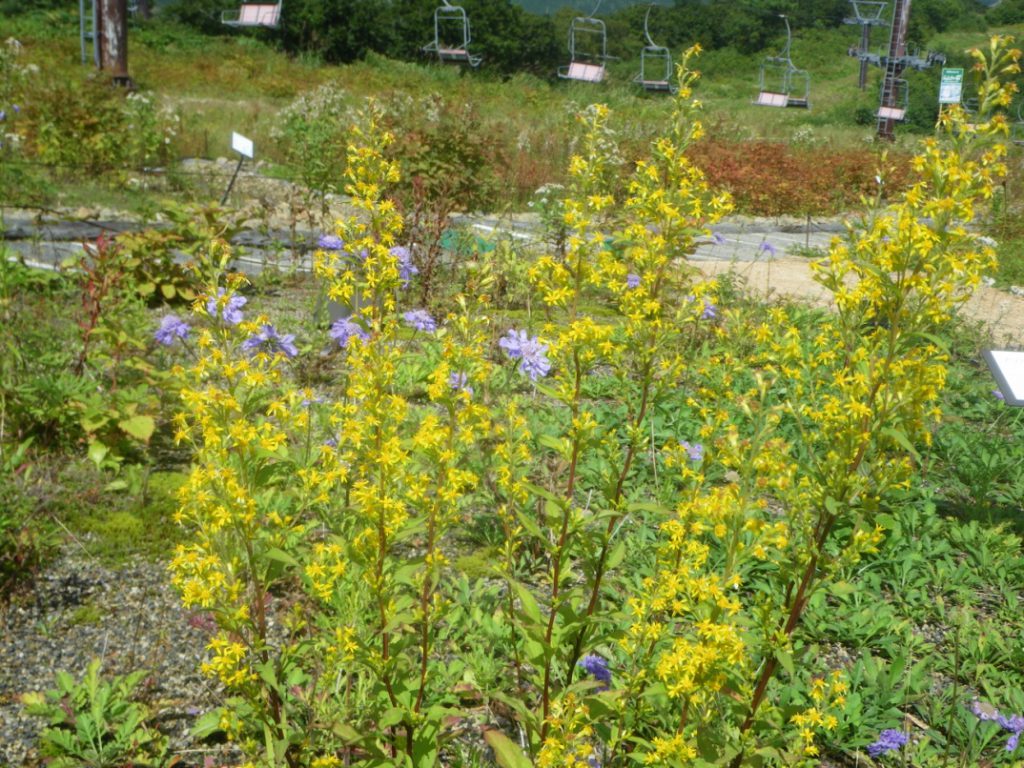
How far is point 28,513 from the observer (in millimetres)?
2766

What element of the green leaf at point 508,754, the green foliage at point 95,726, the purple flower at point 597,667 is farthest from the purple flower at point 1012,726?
the green foliage at point 95,726

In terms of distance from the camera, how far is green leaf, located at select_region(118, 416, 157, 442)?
324 cm

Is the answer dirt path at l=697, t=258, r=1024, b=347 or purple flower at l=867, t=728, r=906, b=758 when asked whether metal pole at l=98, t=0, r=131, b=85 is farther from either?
purple flower at l=867, t=728, r=906, b=758

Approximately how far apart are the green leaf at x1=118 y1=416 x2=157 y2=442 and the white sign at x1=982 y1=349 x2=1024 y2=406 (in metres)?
3.10

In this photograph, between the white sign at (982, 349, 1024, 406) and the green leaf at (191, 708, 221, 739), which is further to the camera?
the white sign at (982, 349, 1024, 406)

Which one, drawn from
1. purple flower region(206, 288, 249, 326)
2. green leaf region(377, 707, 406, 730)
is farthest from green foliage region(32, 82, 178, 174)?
green leaf region(377, 707, 406, 730)

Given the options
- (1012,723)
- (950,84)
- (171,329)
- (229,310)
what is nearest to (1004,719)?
(1012,723)

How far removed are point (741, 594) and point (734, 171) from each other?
10996 mm

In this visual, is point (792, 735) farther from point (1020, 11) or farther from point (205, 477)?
point (1020, 11)

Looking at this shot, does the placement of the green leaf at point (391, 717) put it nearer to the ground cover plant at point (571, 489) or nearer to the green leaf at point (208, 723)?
the ground cover plant at point (571, 489)

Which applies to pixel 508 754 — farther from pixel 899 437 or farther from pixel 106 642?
pixel 106 642

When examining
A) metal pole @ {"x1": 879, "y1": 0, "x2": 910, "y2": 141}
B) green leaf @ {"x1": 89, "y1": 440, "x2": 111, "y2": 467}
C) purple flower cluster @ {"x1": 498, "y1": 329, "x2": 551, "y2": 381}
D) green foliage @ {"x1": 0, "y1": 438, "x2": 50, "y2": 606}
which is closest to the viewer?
green foliage @ {"x1": 0, "y1": 438, "x2": 50, "y2": 606}

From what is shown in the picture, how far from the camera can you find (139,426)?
327cm

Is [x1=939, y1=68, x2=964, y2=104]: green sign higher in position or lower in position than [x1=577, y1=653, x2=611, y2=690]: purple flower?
higher
